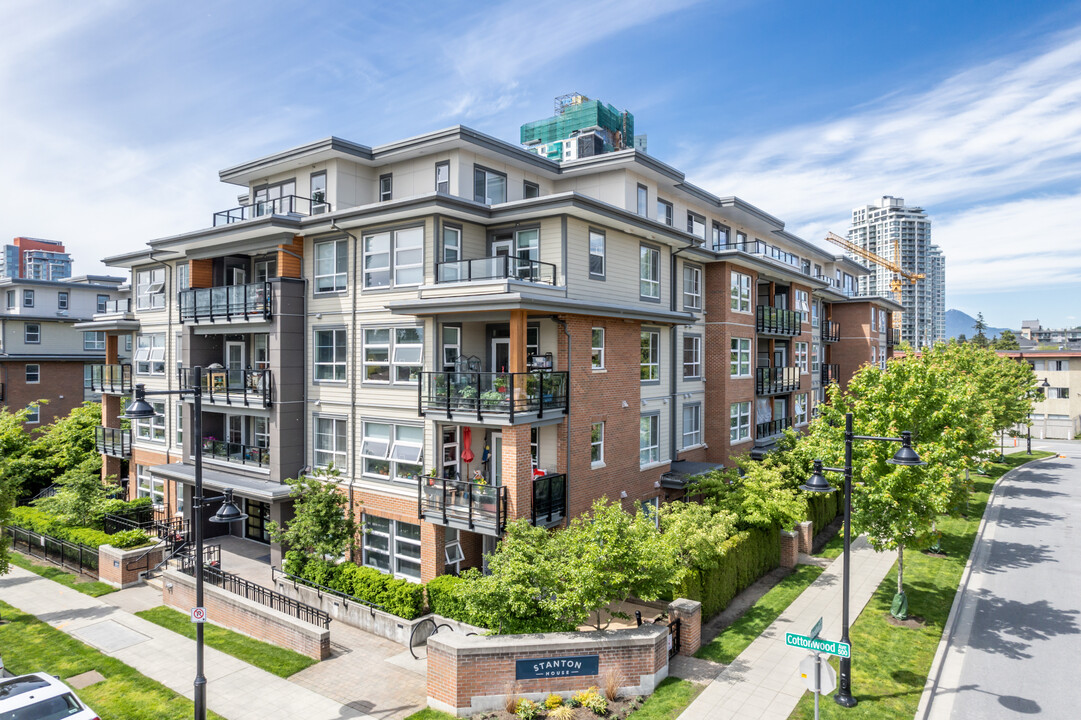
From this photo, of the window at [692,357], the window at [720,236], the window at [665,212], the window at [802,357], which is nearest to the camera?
the window at [665,212]

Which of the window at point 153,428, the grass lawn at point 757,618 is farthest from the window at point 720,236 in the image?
the window at point 153,428

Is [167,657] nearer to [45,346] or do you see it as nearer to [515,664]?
[515,664]

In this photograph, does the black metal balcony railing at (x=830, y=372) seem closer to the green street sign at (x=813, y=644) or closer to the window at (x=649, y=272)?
the window at (x=649, y=272)

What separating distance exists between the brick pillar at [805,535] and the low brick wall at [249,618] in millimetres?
16861

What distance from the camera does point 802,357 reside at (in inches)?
1433

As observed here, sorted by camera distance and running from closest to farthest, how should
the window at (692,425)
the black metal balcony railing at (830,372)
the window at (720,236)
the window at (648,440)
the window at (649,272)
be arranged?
the window at (649,272) < the window at (648,440) < the window at (692,425) < the window at (720,236) < the black metal balcony railing at (830,372)

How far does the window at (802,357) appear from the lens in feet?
117

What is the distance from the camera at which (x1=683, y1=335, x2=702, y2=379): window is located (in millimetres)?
26078

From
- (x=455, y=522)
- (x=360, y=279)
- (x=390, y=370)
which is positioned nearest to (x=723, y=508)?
(x=455, y=522)

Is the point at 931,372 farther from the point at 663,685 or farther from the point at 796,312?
the point at 796,312

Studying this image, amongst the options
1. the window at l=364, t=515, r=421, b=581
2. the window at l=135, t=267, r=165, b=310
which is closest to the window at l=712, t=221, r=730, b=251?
the window at l=364, t=515, r=421, b=581

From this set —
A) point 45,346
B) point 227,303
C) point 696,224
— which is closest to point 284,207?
point 227,303

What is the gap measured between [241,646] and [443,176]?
15680 mm

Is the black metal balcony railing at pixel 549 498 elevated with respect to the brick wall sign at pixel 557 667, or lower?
elevated
